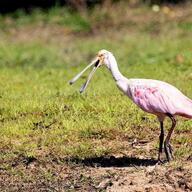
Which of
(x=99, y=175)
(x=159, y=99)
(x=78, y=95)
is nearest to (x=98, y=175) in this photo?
(x=99, y=175)

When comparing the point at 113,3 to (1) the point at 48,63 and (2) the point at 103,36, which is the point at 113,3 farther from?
(1) the point at 48,63

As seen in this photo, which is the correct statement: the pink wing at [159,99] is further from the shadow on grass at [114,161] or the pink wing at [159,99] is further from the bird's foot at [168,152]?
the shadow on grass at [114,161]

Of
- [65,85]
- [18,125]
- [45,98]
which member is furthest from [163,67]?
[18,125]

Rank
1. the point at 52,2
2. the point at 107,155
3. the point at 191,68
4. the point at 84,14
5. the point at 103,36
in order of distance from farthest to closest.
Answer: the point at 52,2 → the point at 84,14 → the point at 103,36 → the point at 191,68 → the point at 107,155

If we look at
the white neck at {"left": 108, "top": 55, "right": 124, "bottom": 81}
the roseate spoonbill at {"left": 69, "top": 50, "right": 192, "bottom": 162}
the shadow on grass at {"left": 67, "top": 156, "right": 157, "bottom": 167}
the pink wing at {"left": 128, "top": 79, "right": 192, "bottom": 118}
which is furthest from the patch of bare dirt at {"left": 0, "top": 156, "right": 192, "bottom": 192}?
the white neck at {"left": 108, "top": 55, "right": 124, "bottom": 81}

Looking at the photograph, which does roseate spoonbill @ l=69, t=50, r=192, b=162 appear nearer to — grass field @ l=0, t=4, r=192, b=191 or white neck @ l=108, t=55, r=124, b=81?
white neck @ l=108, t=55, r=124, b=81

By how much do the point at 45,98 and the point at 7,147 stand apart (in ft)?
7.46

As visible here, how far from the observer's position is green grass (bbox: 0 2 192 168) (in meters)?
8.42

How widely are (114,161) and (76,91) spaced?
3.45 m

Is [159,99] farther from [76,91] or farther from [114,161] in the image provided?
[76,91]

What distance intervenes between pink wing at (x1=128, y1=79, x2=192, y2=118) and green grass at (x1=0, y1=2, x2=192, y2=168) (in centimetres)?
77

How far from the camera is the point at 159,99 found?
7203mm

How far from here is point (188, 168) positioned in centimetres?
728

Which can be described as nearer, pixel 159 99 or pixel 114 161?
pixel 159 99
